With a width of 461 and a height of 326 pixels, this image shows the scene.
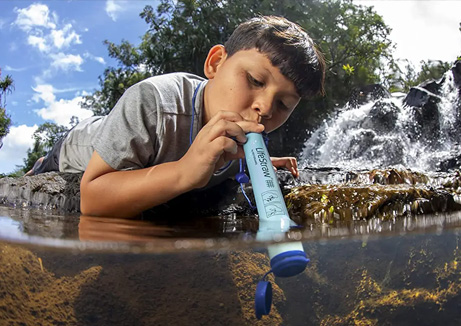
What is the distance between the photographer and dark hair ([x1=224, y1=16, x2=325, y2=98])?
138 cm

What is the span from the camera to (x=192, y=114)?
1524 mm

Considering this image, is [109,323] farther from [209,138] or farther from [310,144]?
[310,144]

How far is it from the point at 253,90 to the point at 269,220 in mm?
495

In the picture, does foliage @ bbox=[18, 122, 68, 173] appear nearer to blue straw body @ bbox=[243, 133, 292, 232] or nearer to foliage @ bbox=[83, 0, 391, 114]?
foliage @ bbox=[83, 0, 391, 114]

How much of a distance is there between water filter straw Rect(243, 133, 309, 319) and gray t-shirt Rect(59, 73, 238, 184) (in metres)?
0.43

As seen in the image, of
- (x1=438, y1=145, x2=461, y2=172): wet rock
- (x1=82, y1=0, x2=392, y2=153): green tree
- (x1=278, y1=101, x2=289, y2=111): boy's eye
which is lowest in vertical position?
(x1=278, y1=101, x2=289, y2=111): boy's eye

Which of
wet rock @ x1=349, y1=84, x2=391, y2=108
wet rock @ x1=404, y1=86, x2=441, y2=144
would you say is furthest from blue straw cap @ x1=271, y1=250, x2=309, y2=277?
wet rock @ x1=349, y1=84, x2=391, y2=108

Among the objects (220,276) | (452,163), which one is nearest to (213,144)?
(220,276)

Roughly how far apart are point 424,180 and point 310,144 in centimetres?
839

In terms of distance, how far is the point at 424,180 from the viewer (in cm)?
211

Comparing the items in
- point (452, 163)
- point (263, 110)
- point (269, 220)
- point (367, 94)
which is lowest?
point (269, 220)

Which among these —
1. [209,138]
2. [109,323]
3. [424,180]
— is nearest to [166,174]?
[209,138]

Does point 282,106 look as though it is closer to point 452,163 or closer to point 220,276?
point 220,276

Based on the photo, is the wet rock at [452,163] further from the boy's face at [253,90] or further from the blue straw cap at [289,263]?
the blue straw cap at [289,263]
